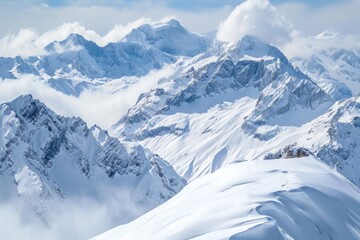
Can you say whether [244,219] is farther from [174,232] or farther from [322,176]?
[322,176]

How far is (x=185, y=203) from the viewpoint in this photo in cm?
5494

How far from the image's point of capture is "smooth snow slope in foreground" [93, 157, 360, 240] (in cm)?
4228

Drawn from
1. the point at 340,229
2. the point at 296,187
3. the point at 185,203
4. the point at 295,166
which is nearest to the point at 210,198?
the point at 185,203

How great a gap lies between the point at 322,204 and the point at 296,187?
2.53 m

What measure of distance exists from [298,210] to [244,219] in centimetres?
757

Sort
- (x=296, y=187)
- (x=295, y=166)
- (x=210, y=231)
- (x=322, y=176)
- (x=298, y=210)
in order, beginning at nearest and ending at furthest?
(x=210, y=231), (x=298, y=210), (x=296, y=187), (x=322, y=176), (x=295, y=166)

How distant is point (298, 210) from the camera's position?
48531 millimetres

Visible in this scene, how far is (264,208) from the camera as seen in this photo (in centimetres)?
4553

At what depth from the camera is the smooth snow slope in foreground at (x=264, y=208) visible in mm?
42281

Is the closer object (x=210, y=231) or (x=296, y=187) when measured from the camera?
(x=210, y=231)

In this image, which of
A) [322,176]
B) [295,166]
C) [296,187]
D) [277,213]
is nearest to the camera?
[277,213]

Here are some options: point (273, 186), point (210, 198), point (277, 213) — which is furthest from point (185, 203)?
point (277, 213)

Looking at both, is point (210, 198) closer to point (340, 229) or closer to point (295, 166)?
point (340, 229)

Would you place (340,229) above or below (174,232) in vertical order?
below
